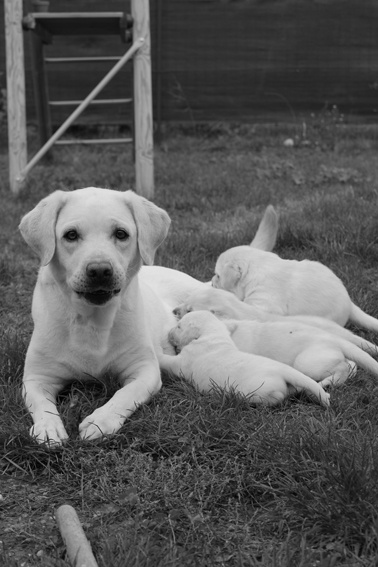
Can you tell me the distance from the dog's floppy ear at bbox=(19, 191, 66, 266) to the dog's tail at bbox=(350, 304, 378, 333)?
168 centimetres

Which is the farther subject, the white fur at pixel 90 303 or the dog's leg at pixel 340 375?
the dog's leg at pixel 340 375

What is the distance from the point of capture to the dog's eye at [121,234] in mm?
3273

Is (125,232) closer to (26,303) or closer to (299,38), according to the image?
(26,303)

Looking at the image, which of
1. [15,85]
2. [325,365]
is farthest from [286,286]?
[15,85]

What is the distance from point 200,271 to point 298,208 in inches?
65.9

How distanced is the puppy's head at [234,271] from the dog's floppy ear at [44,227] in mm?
1366

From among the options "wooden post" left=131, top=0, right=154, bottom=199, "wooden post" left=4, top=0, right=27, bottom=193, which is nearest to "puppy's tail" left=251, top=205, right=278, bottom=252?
"wooden post" left=131, top=0, right=154, bottom=199

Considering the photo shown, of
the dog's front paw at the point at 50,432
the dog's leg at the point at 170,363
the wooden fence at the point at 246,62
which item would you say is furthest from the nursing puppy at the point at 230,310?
the wooden fence at the point at 246,62

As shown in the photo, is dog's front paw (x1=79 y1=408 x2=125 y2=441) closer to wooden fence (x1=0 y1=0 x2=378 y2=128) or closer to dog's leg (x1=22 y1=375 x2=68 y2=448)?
dog's leg (x1=22 y1=375 x2=68 y2=448)

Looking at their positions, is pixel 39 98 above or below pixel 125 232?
below

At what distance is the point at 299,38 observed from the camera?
1118cm

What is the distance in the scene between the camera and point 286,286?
4.26m

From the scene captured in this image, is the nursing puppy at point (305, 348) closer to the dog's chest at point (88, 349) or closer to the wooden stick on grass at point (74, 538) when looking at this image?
the dog's chest at point (88, 349)

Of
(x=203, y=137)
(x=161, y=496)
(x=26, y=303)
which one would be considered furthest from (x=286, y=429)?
(x=203, y=137)
